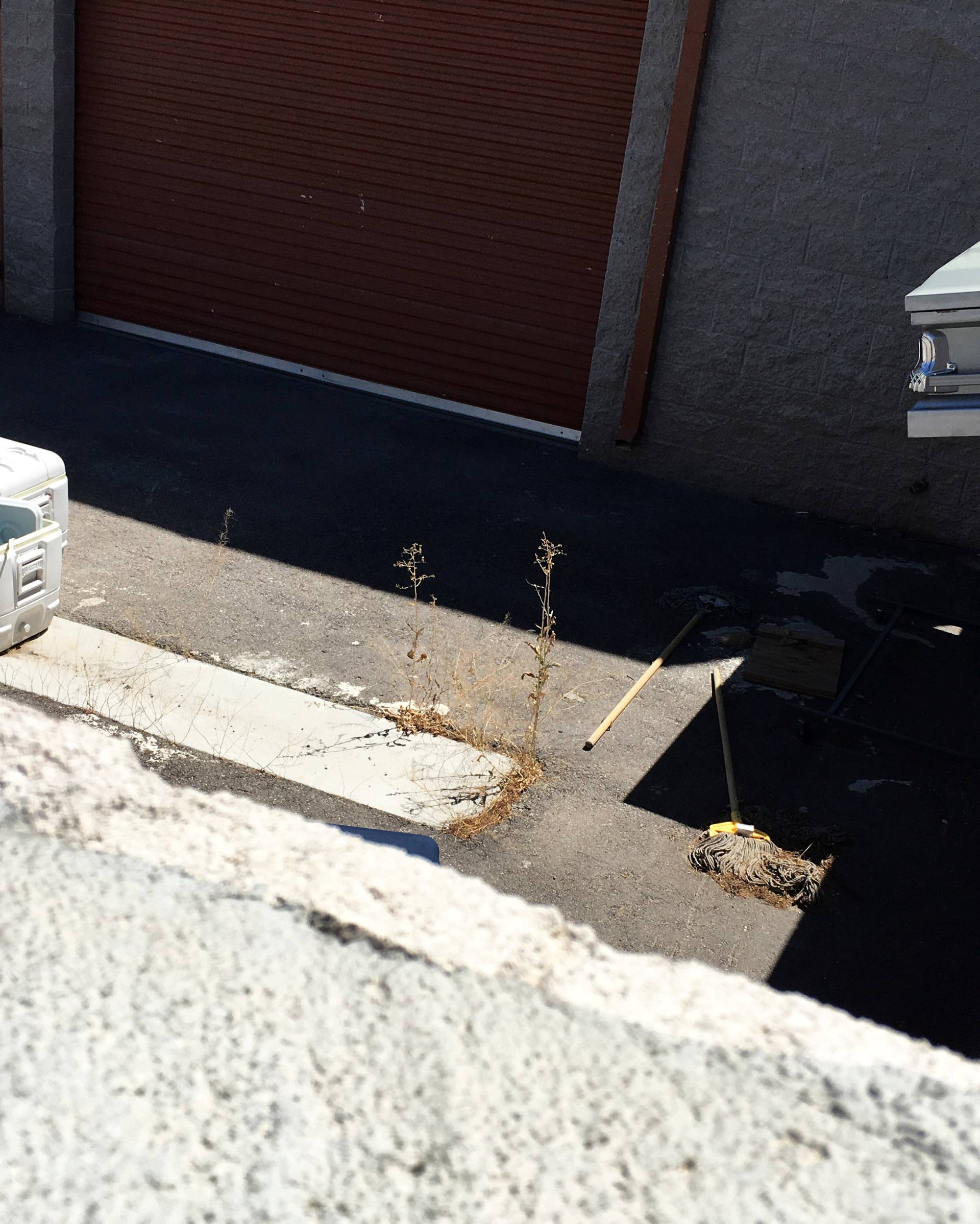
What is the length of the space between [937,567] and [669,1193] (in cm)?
820

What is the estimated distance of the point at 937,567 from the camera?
28.4 ft

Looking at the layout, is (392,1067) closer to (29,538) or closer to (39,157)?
(29,538)

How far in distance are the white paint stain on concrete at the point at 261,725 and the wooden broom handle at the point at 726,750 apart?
1.08 m

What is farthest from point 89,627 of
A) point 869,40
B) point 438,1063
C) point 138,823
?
point 869,40

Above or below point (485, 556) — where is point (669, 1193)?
above

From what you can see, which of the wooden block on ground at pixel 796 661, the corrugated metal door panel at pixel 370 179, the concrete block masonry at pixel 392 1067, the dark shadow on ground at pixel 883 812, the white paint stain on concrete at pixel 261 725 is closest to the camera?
the concrete block masonry at pixel 392 1067

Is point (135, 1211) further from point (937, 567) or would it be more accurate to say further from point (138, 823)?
point (937, 567)

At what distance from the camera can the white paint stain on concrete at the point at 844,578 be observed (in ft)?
26.2

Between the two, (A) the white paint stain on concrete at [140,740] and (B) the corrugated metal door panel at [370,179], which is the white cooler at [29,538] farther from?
(B) the corrugated metal door panel at [370,179]

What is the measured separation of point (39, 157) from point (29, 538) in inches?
297

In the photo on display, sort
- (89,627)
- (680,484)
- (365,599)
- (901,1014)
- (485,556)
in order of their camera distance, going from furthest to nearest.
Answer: (680,484), (485,556), (365,599), (89,627), (901,1014)

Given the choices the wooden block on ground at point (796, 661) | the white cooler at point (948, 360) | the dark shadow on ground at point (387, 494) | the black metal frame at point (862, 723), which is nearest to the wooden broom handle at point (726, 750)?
the wooden block on ground at point (796, 661)

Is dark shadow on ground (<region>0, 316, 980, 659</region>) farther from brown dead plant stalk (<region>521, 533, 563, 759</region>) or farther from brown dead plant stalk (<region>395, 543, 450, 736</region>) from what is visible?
brown dead plant stalk (<region>395, 543, 450, 736</region>)

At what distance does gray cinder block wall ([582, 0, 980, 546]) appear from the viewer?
8.25 meters
